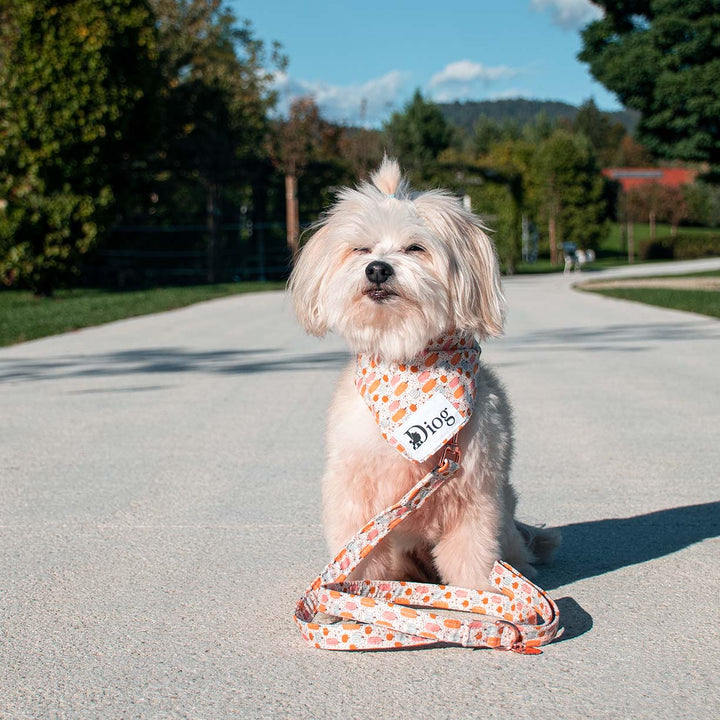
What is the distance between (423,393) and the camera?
3395 mm

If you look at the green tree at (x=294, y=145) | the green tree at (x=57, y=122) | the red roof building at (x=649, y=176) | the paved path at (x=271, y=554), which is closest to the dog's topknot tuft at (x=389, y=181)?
the paved path at (x=271, y=554)

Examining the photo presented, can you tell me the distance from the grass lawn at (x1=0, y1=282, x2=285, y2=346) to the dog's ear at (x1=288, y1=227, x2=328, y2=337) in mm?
11254

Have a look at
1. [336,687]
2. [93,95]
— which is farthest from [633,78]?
[336,687]

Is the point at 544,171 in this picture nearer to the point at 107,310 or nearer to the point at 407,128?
the point at 407,128

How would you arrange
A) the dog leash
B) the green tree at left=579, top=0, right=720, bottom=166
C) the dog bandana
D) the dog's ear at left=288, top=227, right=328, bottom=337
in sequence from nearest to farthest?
1. the dog leash
2. the dog bandana
3. the dog's ear at left=288, top=227, right=328, bottom=337
4. the green tree at left=579, top=0, right=720, bottom=166

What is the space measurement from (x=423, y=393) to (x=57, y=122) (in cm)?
2099

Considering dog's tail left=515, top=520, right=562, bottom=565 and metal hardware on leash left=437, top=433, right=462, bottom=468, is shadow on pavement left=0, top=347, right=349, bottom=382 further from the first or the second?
metal hardware on leash left=437, top=433, right=462, bottom=468

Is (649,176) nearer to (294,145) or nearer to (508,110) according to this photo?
(508,110)

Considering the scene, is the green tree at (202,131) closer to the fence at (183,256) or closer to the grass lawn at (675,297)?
the fence at (183,256)

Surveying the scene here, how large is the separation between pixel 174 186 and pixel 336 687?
29.0 m

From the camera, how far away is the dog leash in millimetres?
3043

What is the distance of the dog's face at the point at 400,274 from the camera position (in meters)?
3.22

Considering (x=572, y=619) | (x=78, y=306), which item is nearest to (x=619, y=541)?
(x=572, y=619)

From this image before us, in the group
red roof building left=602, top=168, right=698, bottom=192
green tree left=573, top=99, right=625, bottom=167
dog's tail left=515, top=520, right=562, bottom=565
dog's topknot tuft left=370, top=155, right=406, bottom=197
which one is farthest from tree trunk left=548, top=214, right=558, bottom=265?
green tree left=573, top=99, right=625, bottom=167
